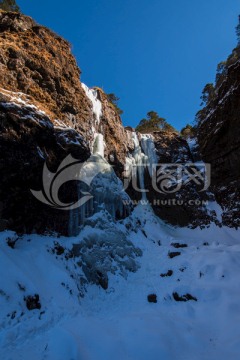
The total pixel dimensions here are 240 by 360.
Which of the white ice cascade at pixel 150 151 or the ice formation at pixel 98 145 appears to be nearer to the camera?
the ice formation at pixel 98 145

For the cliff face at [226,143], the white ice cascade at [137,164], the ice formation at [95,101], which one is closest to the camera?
the cliff face at [226,143]

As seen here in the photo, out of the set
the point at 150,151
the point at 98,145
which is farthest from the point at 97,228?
the point at 150,151

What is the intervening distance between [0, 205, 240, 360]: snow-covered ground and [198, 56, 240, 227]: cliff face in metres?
7.36

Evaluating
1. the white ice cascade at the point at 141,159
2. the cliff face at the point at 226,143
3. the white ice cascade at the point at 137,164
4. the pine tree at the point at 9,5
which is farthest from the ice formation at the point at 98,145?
the pine tree at the point at 9,5

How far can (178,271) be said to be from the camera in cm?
1534

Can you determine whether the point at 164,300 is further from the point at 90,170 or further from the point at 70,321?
the point at 90,170

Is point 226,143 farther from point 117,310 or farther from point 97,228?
point 117,310

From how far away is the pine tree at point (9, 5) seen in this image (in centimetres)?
2745

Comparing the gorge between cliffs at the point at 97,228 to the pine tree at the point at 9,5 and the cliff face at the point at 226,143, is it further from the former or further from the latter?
the pine tree at the point at 9,5

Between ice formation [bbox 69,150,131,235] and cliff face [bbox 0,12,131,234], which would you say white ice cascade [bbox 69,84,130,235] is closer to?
ice formation [bbox 69,150,131,235]

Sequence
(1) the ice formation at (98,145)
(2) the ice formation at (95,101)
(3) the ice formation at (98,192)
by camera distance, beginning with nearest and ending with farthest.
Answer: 1. (3) the ice formation at (98,192)
2. (1) the ice formation at (98,145)
3. (2) the ice formation at (95,101)

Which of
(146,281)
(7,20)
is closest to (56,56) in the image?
(7,20)

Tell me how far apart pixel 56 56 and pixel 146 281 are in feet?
56.7

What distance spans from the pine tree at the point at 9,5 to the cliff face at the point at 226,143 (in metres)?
22.8
